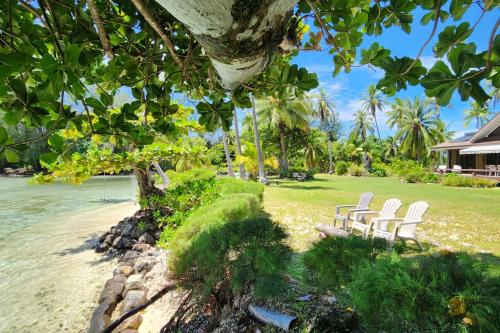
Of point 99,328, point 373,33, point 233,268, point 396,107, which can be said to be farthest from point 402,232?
point 396,107

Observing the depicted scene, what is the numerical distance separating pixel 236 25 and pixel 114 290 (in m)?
6.05

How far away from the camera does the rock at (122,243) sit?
8711 millimetres

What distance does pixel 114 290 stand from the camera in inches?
214

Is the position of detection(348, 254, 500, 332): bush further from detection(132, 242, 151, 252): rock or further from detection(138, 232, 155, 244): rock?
detection(138, 232, 155, 244): rock

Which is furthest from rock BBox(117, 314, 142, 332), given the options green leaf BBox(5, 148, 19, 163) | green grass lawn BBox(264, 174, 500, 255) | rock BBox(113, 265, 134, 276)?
green leaf BBox(5, 148, 19, 163)

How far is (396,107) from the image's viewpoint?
1828 inches

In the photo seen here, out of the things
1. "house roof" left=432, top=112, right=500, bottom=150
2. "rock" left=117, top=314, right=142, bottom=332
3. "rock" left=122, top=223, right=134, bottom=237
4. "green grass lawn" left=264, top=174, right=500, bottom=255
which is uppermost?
"house roof" left=432, top=112, right=500, bottom=150

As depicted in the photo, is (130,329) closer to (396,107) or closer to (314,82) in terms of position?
(314,82)

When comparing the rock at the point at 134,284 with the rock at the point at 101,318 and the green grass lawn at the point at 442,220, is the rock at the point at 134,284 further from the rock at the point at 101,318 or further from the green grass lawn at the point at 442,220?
the green grass lawn at the point at 442,220

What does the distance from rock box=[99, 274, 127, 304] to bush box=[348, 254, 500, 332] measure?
4.74 metres

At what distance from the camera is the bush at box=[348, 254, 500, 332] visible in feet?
5.57

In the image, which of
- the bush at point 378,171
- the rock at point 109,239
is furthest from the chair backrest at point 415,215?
the bush at point 378,171

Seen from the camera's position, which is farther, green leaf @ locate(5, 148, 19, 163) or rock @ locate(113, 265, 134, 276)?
rock @ locate(113, 265, 134, 276)

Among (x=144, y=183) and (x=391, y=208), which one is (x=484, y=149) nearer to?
(x=391, y=208)
